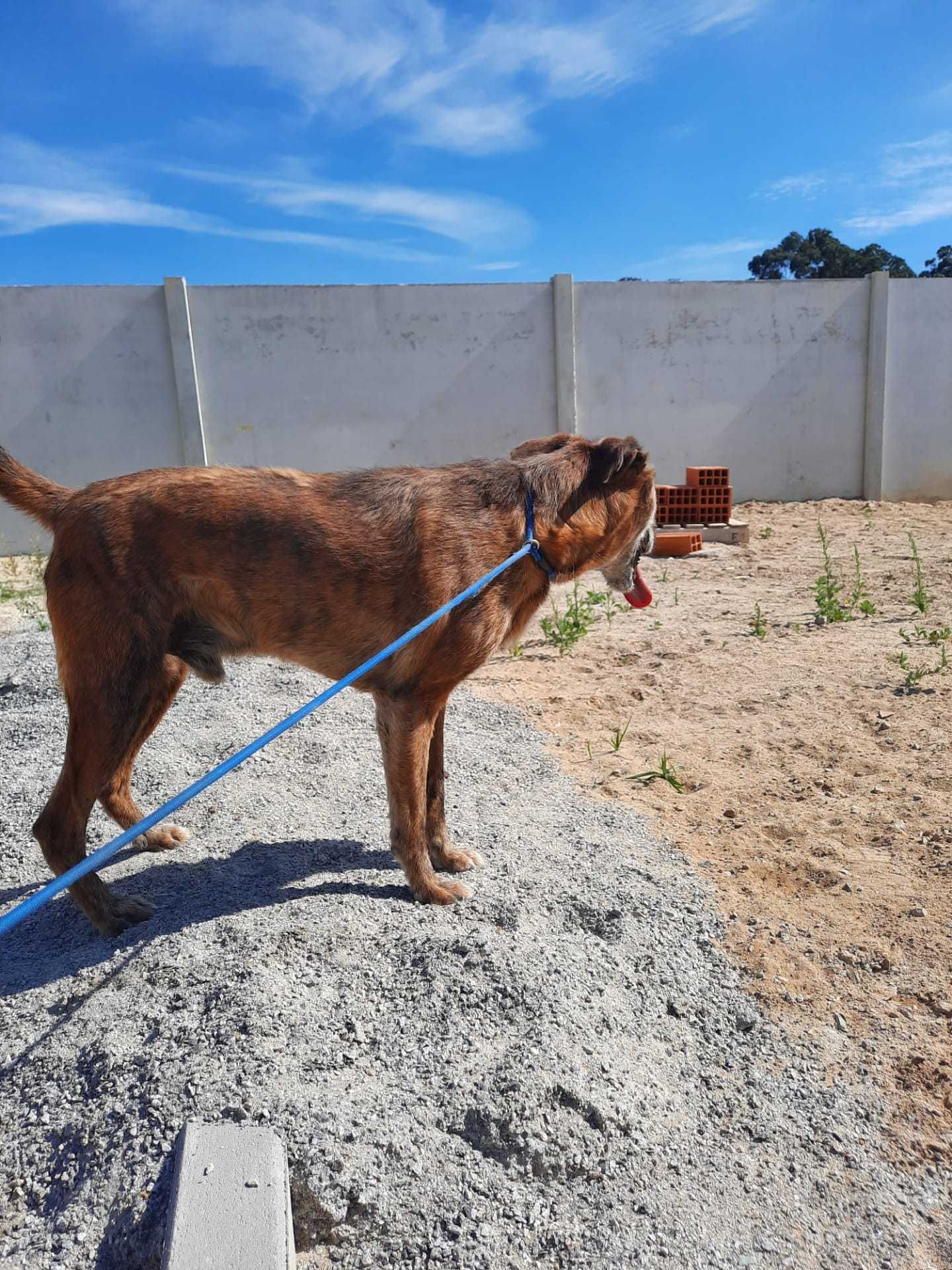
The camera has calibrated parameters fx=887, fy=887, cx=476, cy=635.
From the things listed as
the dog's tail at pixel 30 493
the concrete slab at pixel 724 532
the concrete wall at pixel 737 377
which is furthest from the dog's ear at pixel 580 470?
the concrete wall at pixel 737 377

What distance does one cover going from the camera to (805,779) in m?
4.09

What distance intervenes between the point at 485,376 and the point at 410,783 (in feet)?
33.7

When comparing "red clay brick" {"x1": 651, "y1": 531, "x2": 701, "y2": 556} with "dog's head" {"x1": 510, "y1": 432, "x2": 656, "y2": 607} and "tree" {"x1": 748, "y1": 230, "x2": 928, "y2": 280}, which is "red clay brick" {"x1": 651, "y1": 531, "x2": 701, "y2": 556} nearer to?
"dog's head" {"x1": 510, "y1": 432, "x2": 656, "y2": 607}

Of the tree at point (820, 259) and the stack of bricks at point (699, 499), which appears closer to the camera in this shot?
the stack of bricks at point (699, 499)

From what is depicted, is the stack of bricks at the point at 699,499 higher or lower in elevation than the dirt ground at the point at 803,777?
higher

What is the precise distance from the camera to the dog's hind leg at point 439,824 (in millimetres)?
3297

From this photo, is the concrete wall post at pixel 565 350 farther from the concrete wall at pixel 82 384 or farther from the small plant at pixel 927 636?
the small plant at pixel 927 636

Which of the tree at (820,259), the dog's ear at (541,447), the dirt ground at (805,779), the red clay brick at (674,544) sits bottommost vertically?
the dirt ground at (805,779)

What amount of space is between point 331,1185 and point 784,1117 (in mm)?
1135

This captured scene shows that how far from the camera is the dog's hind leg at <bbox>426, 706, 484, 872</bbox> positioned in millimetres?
3297

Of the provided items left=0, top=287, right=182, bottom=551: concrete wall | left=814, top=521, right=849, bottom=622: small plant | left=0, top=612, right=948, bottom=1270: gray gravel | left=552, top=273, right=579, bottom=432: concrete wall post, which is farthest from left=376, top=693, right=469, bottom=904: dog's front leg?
left=552, top=273, right=579, bottom=432: concrete wall post

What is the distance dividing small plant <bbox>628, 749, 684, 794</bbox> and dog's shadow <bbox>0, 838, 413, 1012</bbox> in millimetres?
1326

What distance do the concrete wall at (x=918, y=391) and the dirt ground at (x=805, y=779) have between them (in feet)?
21.5

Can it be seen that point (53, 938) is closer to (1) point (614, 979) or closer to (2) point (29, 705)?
(1) point (614, 979)
